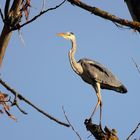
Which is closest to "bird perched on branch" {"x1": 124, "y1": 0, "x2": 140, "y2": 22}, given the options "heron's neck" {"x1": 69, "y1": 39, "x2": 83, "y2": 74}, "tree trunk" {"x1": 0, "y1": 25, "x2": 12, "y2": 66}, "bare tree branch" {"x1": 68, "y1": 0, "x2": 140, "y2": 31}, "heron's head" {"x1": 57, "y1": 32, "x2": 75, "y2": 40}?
"bare tree branch" {"x1": 68, "y1": 0, "x2": 140, "y2": 31}

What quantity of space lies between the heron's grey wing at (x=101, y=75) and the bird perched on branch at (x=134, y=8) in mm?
8771

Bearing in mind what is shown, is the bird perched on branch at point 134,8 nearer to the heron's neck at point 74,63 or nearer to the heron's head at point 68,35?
the heron's neck at point 74,63

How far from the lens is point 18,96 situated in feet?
8.66

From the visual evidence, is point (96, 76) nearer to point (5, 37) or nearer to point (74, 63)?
point (74, 63)

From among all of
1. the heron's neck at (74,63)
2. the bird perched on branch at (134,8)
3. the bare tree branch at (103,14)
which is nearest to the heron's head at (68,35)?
the heron's neck at (74,63)

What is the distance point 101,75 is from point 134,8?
900cm

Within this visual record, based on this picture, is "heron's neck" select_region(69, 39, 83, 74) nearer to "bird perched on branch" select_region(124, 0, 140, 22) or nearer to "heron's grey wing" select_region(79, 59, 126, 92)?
"heron's grey wing" select_region(79, 59, 126, 92)

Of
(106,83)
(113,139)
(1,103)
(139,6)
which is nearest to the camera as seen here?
(139,6)

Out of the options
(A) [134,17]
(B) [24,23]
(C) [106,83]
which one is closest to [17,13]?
(B) [24,23]

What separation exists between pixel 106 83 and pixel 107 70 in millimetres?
461

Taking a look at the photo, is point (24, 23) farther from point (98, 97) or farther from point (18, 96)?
point (98, 97)

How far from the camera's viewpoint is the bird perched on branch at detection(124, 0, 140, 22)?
8.42 ft

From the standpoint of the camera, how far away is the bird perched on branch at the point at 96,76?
37.6 ft

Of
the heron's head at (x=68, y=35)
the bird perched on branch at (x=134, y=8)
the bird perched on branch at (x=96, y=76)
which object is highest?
the bird perched on branch at (x=134, y=8)
